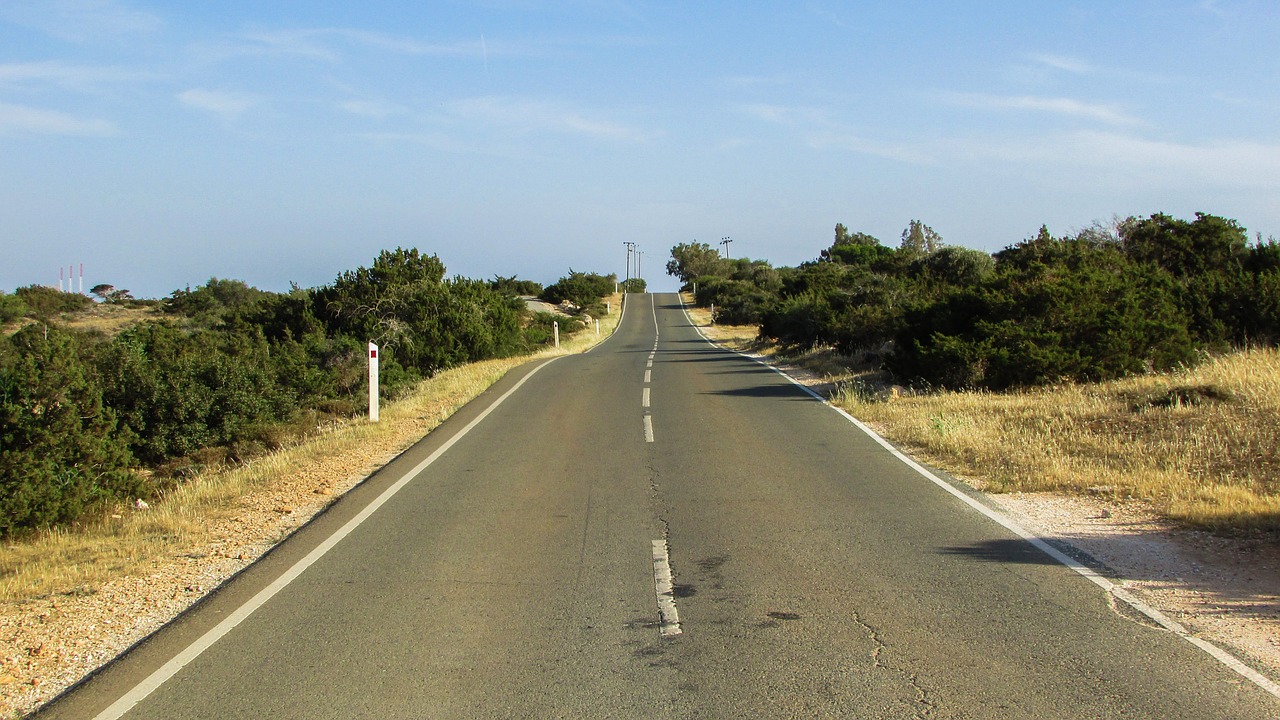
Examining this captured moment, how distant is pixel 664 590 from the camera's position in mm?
6320

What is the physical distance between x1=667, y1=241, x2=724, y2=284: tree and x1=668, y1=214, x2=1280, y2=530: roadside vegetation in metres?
A: 124

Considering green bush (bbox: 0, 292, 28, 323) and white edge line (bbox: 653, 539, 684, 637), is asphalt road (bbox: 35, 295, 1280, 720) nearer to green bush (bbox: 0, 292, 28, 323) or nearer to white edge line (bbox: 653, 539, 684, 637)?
white edge line (bbox: 653, 539, 684, 637)

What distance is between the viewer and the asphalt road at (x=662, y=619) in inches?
180

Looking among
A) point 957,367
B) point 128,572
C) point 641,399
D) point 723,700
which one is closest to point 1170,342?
point 957,367

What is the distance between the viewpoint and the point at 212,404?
16750 millimetres

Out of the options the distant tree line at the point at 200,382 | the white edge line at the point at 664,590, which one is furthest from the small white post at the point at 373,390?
the white edge line at the point at 664,590

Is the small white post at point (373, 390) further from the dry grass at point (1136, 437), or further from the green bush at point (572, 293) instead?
the green bush at point (572, 293)

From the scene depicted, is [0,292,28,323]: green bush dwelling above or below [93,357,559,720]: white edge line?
above

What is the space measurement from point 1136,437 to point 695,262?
147 meters

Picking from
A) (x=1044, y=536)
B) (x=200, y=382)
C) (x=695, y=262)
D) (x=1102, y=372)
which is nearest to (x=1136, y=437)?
(x=1044, y=536)

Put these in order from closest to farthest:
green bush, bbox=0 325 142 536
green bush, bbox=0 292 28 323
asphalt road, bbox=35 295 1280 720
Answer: asphalt road, bbox=35 295 1280 720, green bush, bbox=0 325 142 536, green bush, bbox=0 292 28 323

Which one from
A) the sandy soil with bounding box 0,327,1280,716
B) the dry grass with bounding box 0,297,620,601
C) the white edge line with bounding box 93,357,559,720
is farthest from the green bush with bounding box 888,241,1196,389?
the white edge line with bounding box 93,357,559,720

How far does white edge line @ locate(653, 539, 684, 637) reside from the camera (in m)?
5.59

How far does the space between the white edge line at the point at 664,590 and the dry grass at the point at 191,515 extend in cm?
378
